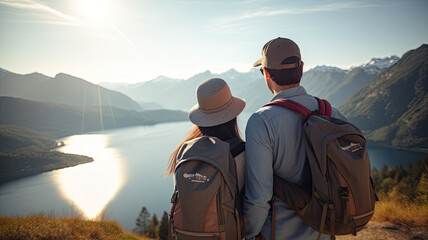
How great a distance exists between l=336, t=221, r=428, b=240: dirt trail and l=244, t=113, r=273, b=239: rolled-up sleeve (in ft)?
14.3

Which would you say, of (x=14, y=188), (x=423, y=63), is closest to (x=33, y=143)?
(x=14, y=188)

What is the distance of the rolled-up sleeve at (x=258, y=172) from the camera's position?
1901 millimetres

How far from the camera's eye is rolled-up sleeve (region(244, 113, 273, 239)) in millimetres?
1901

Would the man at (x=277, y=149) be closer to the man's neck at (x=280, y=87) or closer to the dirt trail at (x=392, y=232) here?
the man's neck at (x=280, y=87)

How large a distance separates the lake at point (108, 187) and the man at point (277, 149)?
4111 centimetres

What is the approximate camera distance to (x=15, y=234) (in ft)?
14.6

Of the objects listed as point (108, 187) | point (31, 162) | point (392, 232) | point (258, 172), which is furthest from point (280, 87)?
point (31, 162)

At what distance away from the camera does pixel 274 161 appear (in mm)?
2047

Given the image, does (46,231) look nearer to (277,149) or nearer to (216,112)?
(216,112)

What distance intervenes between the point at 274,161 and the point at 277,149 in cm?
13

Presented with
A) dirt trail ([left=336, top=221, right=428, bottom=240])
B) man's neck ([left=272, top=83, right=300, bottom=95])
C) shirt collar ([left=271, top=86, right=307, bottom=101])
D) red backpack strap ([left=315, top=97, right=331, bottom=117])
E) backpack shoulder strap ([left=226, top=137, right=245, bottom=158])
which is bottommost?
dirt trail ([left=336, top=221, right=428, bottom=240])

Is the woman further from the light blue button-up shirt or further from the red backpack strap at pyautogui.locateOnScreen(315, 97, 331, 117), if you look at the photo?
the red backpack strap at pyautogui.locateOnScreen(315, 97, 331, 117)

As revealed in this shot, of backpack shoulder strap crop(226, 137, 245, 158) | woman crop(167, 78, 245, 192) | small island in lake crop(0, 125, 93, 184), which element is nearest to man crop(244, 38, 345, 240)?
backpack shoulder strap crop(226, 137, 245, 158)

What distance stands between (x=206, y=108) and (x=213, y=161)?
2.09 feet
